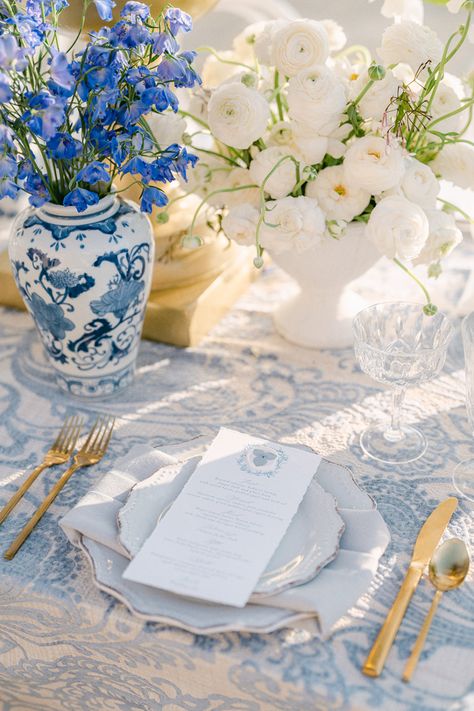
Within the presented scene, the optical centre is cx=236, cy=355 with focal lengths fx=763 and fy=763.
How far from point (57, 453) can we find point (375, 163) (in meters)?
0.52

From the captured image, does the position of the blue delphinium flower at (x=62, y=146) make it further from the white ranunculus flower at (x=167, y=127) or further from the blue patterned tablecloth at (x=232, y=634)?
the blue patterned tablecloth at (x=232, y=634)

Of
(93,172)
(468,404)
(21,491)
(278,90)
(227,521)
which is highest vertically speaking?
(278,90)

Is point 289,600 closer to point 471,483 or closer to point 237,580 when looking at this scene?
point 237,580

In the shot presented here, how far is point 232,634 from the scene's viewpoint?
2.29 feet

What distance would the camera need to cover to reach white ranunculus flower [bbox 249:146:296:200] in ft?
3.13

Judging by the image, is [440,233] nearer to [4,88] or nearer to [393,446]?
[393,446]

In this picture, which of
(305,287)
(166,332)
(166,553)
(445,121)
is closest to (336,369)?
(305,287)

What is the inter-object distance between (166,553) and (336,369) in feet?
1.56

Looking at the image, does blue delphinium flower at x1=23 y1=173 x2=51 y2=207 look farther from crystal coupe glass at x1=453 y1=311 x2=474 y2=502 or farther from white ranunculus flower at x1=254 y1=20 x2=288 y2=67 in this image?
crystal coupe glass at x1=453 y1=311 x2=474 y2=502

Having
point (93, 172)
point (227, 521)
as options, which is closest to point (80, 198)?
point (93, 172)

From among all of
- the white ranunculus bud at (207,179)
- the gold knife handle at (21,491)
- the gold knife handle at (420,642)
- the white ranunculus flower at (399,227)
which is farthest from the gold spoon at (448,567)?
the white ranunculus bud at (207,179)

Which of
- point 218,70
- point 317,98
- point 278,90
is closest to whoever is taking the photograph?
point 317,98

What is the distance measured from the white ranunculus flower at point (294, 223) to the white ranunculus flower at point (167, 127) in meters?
0.16

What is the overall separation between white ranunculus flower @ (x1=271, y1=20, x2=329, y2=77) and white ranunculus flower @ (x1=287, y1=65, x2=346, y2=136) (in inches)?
0.9
